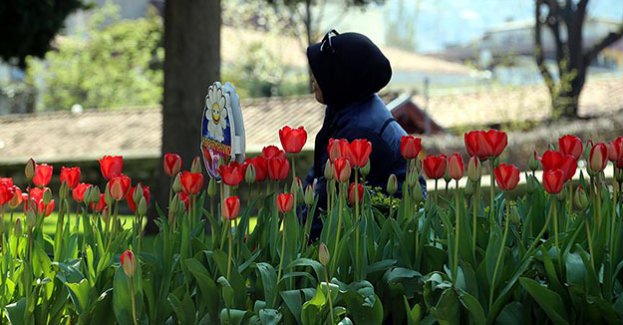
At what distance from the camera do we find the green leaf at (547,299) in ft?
8.91

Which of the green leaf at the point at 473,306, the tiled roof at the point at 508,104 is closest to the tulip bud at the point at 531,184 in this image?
the green leaf at the point at 473,306

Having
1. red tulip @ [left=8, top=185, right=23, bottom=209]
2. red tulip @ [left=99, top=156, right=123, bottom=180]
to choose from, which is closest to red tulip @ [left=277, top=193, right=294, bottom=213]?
red tulip @ [left=99, top=156, right=123, bottom=180]

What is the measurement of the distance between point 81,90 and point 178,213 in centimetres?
3394

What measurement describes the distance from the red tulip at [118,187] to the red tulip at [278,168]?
1.46ft

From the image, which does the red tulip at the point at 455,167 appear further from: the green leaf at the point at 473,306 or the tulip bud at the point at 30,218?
the tulip bud at the point at 30,218

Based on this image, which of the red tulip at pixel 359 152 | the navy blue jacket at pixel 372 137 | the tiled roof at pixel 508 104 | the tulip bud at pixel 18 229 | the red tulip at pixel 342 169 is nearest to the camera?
the red tulip at pixel 342 169

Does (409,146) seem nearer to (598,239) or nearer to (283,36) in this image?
(598,239)

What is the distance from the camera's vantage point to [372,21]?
271ft

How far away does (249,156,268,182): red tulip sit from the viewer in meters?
3.37

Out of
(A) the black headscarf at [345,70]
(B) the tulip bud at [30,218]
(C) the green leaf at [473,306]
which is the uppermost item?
(A) the black headscarf at [345,70]

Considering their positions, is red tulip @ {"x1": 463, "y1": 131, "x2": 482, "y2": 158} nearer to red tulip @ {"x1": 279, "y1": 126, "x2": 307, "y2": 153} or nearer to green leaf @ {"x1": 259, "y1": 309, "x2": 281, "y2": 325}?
red tulip @ {"x1": 279, "y1": 126, "x2": 307, "y2": 153}

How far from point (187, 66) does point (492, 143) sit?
7.15m

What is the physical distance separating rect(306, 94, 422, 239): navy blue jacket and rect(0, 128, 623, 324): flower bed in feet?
2.63

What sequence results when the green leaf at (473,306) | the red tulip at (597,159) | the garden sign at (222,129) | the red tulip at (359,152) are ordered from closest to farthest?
1. the green leaf at (473,306)
2. the red tulip at (597,159)
3. the red tulip at (359,152)
4. the garden sign at (222,129)
